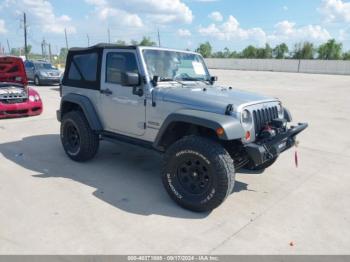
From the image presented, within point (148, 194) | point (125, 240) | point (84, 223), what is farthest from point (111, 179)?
point (125, 240)

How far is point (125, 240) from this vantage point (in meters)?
3.44

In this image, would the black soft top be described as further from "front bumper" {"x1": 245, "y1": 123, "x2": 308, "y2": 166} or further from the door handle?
"front bumper" {"x1": 245, "y1": 123, "x2": 308, "y2": 166}

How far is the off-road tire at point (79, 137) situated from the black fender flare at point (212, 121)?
5.93 feet

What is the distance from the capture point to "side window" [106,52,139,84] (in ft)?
15.9

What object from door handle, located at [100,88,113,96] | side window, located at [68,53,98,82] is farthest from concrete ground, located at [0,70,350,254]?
side window, located at [68,53,98,82]

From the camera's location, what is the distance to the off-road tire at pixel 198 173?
3.81m

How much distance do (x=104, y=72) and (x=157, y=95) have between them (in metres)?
1.23

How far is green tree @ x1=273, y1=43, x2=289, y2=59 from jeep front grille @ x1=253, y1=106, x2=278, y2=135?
7155 cm

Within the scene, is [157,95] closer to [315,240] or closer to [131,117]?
[131,117]

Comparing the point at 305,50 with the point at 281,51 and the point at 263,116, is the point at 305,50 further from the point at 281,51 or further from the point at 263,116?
the point at 263,116

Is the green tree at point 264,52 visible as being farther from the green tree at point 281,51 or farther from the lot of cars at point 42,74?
the lot of cars at point 42,74

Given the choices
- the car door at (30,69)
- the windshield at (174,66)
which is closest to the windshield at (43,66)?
the car door at (30,69)

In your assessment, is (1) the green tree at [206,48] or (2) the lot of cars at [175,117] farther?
(1) the green tree at [206,48]

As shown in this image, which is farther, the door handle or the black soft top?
the door handle
